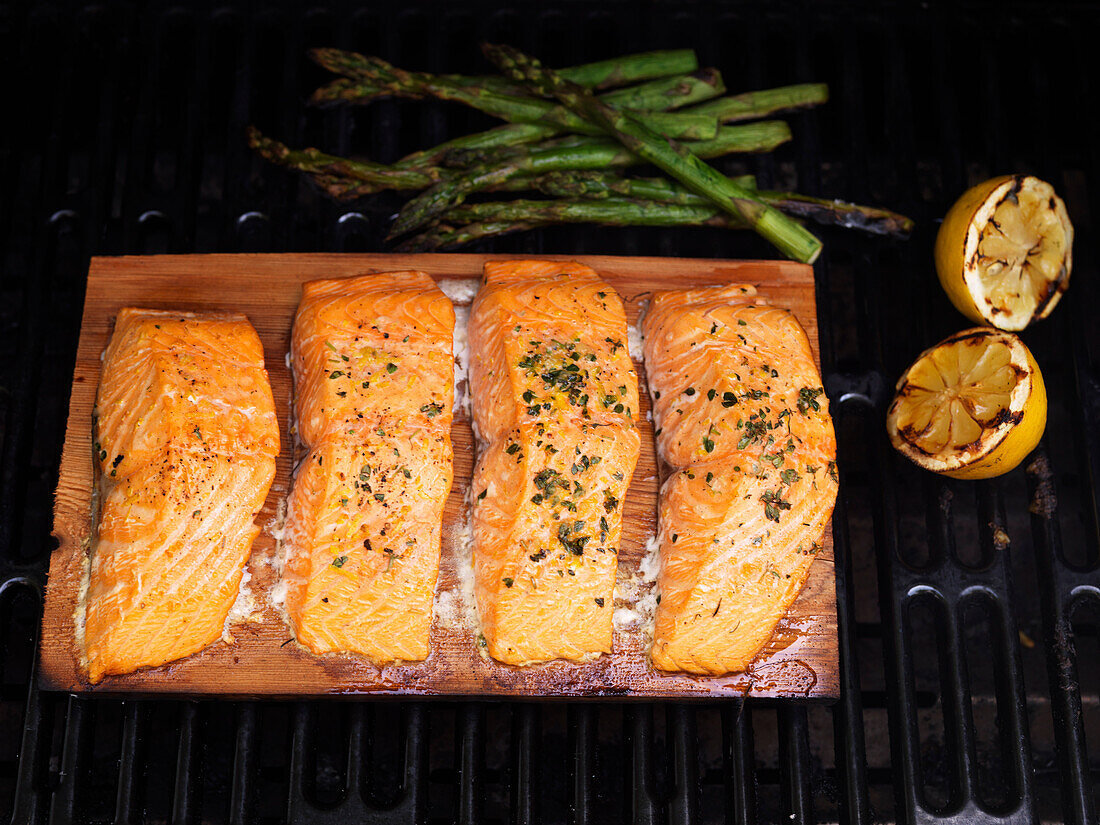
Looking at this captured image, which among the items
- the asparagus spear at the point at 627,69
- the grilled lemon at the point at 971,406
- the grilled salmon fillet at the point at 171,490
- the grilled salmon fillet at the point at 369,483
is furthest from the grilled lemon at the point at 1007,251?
the grilled salmon fillet at the point at 171,490

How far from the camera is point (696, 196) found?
4902 millimetres

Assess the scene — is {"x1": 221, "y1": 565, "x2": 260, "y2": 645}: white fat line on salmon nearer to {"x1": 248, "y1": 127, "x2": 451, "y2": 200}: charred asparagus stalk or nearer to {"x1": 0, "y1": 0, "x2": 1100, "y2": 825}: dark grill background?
{"x1": 0, "y1": 0, "x2": 1100, "y2": 825}: dark grill background

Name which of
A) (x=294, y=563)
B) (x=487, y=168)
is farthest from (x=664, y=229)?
(x=294, y=563)

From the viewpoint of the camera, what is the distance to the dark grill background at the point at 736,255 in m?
4.42

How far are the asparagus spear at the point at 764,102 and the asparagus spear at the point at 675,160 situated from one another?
475 millimetres

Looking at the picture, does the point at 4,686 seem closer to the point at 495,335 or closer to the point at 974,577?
the point at 495,335

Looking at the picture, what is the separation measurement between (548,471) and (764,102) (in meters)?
2.74

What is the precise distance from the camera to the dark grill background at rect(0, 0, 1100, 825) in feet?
14.5

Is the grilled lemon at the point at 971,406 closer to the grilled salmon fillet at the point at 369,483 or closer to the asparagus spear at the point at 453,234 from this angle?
the asparagus spear at the point at 453,234

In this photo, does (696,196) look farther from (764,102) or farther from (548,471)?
(548,471)

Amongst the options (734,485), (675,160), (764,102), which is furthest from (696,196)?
(734,485)

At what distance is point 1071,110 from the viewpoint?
17.2ft

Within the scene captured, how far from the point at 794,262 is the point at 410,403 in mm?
2321

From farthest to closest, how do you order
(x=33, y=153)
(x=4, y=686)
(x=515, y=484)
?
(x=33, y=153)
(x=4, y=686)
(x=515, y=484)
